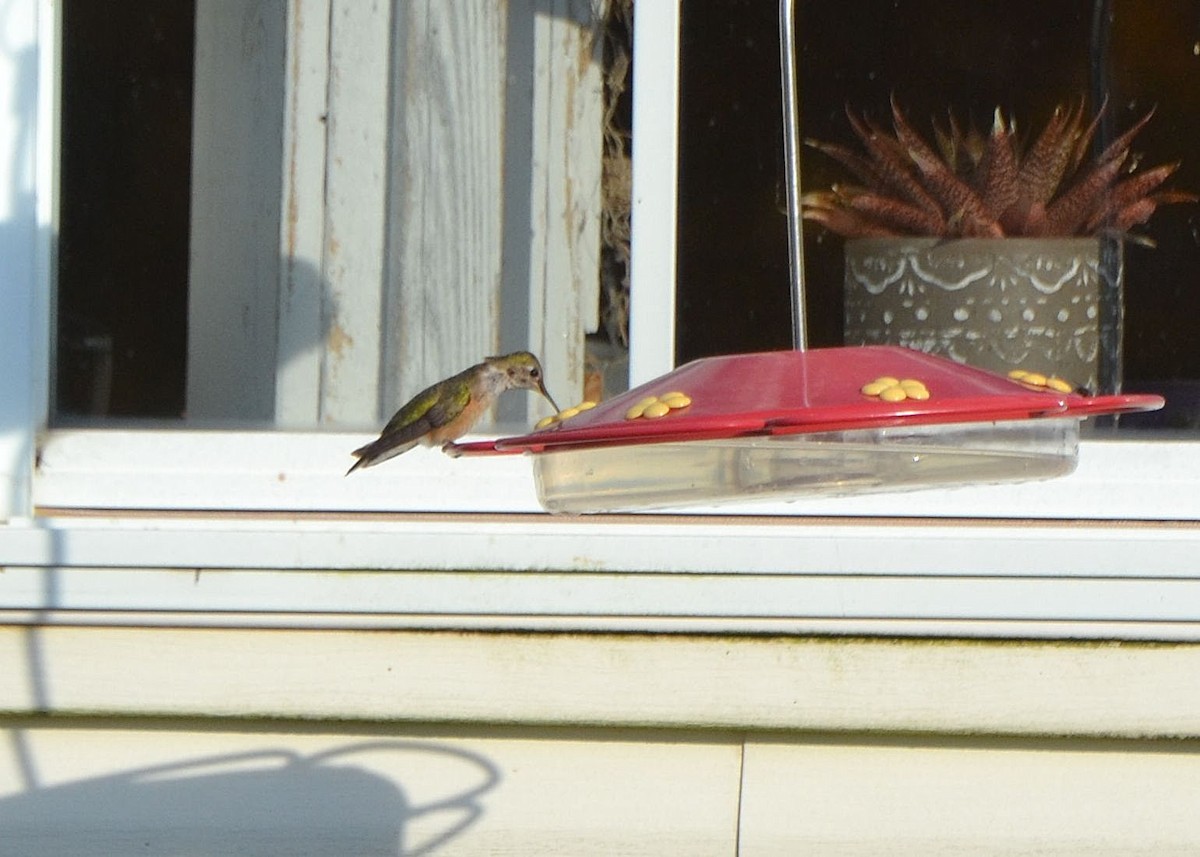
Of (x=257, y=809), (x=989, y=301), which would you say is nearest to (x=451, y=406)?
(x=257, y=809)

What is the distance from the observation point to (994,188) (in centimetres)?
279

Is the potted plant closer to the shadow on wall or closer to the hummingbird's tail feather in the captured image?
the hummingbird's tail feather

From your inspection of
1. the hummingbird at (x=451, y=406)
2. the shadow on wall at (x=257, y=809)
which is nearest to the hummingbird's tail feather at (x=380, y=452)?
the hummingbird at (x=451, y=406)

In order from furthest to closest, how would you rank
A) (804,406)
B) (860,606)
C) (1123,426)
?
(1123,426), (860,606), (804,406)

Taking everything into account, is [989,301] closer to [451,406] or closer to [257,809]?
[451,406]

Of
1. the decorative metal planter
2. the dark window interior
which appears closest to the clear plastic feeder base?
the decorative metal planter

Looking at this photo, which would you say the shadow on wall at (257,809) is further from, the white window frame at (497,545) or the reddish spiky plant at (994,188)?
the reddish spiky plant at (994,188)

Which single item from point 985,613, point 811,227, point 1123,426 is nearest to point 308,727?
point 985,613

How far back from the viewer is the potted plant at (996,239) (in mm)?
2750

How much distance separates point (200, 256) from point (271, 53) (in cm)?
38

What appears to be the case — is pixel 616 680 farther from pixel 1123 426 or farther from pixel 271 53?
pixel 271 53

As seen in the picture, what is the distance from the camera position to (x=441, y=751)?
2.53m

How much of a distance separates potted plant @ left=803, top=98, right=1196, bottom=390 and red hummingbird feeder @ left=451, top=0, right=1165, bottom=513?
1.17 m

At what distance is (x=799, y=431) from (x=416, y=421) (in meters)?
1.23
